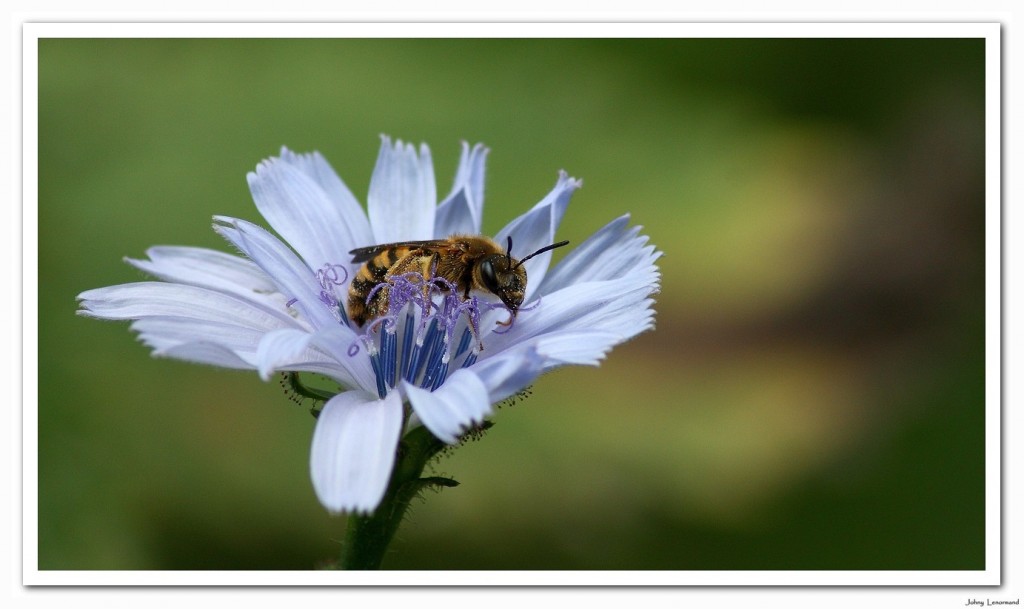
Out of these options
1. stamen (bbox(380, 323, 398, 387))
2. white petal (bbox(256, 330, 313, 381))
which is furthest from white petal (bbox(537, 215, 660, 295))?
white petal (bbox(256, 330, 313, 381))

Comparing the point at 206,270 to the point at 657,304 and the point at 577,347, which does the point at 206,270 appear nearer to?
the point at 577,347

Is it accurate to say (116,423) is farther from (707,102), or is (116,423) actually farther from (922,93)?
(922,93)

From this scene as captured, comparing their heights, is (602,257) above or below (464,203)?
below

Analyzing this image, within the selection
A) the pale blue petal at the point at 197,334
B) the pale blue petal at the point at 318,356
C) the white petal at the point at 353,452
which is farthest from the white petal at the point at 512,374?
the pale blue petal at the point at 197,334

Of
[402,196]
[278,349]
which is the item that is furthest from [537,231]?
[278,349]
